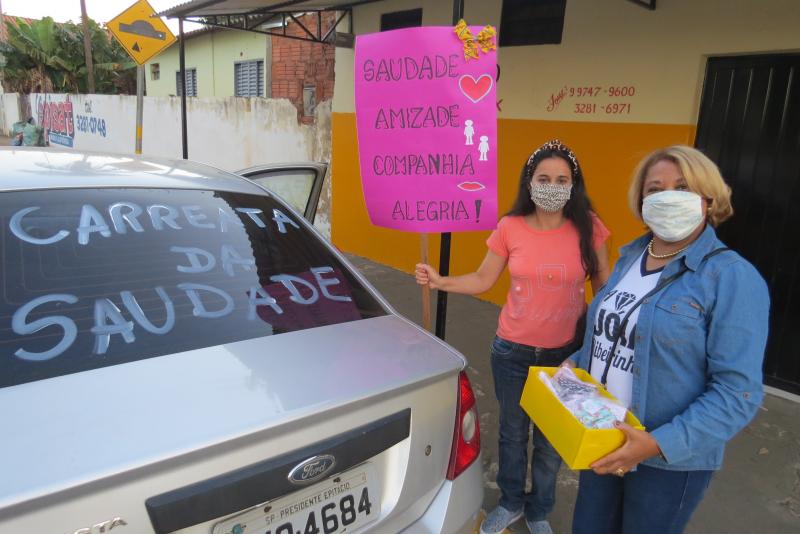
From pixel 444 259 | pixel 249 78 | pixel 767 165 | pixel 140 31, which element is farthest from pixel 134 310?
pixel 249 78

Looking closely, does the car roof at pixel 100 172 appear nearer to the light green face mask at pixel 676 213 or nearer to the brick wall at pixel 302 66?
the light green face mask at pixel 676 213

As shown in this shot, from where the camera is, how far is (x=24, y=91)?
71.4 feet

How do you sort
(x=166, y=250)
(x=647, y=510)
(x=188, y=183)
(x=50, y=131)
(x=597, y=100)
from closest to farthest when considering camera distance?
(x=647, y=510)
(x=166, y=250)
(x=188, y=183)
(x=597, y=100)
(x=50, y=131)

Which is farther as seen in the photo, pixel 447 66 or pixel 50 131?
pixel 50 131

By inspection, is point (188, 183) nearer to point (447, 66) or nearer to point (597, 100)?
point (447, 66)

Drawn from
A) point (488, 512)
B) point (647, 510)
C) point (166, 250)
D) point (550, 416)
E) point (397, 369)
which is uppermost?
point (166, 250)

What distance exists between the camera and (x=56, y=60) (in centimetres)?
2022

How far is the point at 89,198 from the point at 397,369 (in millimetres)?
1173

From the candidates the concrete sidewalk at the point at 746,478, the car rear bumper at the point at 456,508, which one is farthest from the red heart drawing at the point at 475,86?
the concrete sidewalk at the point at 746,478

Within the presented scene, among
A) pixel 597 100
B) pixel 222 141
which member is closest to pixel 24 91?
pixel 222 141

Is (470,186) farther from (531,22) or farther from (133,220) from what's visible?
(531,22)

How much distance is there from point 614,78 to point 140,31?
5230mm

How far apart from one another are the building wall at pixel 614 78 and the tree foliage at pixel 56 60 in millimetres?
19998

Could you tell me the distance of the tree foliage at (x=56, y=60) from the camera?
2012 cm
